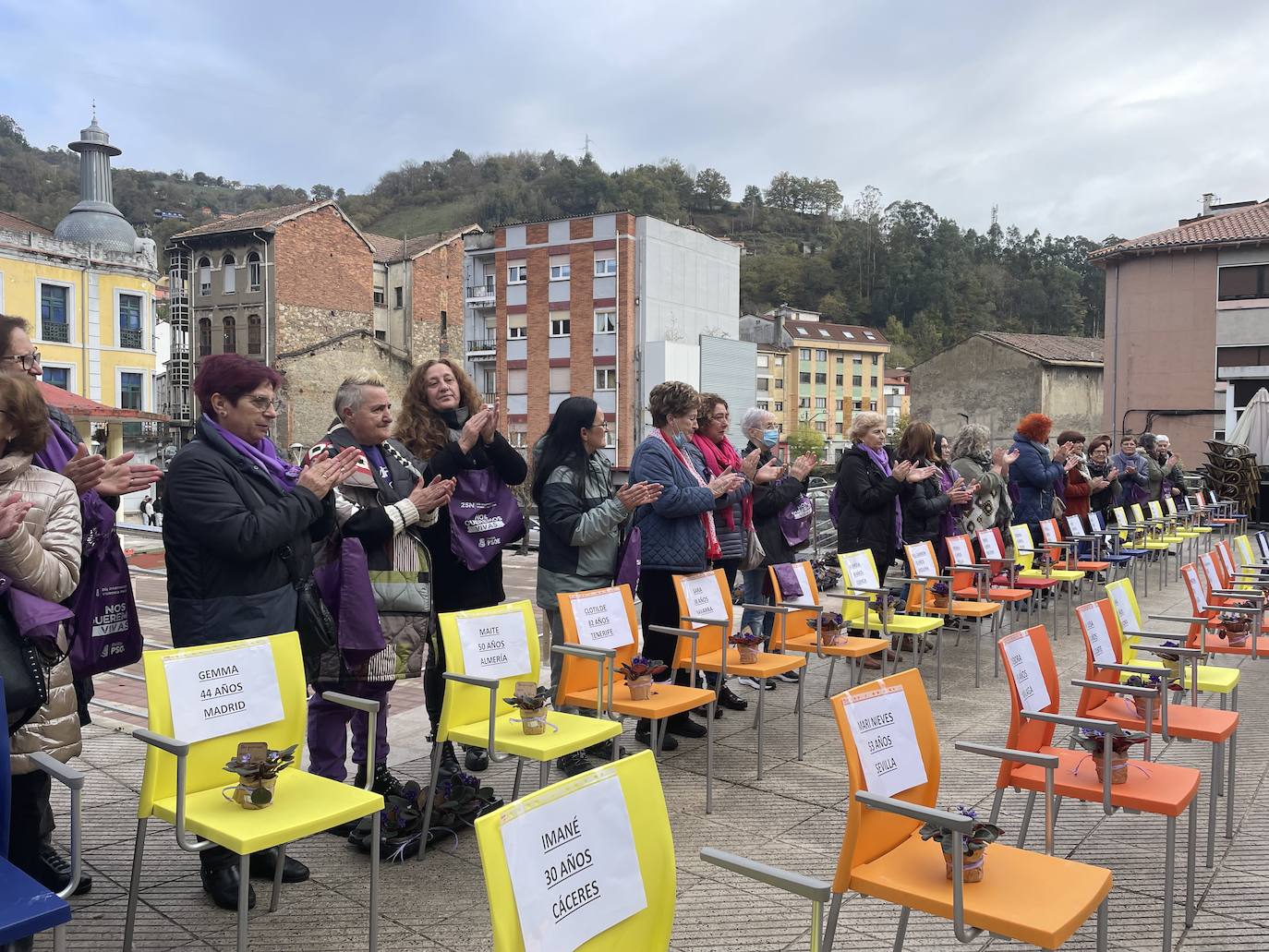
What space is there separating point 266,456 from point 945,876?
8.19 ft

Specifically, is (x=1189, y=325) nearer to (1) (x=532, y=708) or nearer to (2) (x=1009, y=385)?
(2) (x=1009, y=385)

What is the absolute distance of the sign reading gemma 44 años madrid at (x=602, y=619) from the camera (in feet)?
13.3

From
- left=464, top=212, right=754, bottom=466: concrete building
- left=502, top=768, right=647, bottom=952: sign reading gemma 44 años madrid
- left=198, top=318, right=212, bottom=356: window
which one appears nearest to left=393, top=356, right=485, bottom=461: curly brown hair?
left=502, top=768, right=647, bottom=952: sign reading gemma 44 años madrid

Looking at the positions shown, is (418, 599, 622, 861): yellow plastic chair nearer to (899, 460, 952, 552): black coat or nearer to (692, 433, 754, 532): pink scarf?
(692, 433, 754, 532): pink scarf

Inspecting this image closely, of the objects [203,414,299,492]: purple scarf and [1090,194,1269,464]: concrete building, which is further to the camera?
[1090,194,1269,464]: concrete building

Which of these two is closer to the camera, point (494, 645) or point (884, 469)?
point (494, 645)

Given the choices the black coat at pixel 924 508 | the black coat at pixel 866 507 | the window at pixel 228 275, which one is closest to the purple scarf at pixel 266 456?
the black coat at pixel 866 507

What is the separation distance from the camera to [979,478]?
8031mm

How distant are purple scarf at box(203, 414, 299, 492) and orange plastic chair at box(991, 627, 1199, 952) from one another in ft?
8.08

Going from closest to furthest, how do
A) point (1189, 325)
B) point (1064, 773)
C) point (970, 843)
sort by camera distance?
1. point (970, 843)
2. point (1064, 773)
3. point (1189, 325)

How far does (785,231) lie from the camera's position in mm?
94250

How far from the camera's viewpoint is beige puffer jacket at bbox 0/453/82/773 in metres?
2.45

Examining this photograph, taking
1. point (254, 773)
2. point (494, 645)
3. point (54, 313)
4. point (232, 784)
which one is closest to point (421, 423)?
point (494, 645)

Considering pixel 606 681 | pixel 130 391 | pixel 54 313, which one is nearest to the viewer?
pixel 606 681
